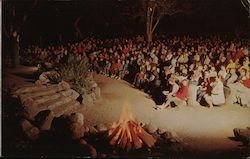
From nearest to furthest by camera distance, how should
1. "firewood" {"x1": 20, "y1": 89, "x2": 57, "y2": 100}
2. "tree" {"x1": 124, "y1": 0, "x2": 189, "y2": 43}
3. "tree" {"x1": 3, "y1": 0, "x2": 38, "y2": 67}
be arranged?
"firewood" {"x1": 20, "y1": 89, "x2": 57, "y2": 100}, "tree" {"x1": 3, "y1": 0, "x2": 38, "y2": 67}, "tree" {"x1": 124, "y1": 0, "x2": 189, "y2": 43}

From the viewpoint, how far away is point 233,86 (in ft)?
37.9

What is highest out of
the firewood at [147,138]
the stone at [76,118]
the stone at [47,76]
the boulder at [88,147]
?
the stone at [47,76]

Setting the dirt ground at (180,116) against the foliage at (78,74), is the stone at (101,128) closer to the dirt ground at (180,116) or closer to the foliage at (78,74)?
the dirt ground at (180,116)

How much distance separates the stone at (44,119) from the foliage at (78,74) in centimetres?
167

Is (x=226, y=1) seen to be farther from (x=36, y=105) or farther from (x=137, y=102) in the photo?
(x=36, y=105)

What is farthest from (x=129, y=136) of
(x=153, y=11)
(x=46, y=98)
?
(x=153, y=11)

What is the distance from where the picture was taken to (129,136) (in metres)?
9.82

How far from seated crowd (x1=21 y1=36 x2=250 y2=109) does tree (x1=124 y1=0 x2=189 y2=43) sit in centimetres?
63

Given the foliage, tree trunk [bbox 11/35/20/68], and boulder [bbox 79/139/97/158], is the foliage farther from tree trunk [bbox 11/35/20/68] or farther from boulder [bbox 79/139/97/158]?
boulder [bbox 79/139/97/158]

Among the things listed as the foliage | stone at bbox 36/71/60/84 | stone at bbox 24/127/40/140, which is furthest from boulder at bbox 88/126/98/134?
stone at bbox 36/71/60/84

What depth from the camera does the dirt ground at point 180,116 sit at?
10.0 meters

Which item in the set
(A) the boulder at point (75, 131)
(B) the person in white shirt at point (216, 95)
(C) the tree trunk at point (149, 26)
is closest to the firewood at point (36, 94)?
(A) the boulder at point (75, 131)

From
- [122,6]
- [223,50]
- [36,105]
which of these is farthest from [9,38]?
[223,50]

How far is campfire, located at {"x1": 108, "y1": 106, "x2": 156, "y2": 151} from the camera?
982cm
